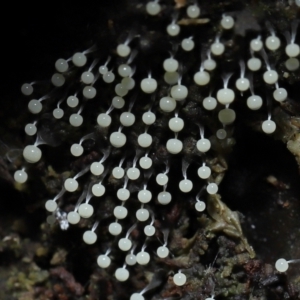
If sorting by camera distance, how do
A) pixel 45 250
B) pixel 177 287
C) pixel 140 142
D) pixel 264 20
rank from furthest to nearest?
pixel 45 250 → pixel 177 287 → pixel 140 142 → pixel 264 20

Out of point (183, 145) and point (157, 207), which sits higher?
point (183, 145)

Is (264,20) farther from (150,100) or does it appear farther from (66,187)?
(66,187)

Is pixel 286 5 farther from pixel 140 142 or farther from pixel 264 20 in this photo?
pixel 140 142

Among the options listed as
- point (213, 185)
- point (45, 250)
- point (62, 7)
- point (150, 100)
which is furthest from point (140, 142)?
→ point (45, 250)

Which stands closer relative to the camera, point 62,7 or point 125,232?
point 62,7

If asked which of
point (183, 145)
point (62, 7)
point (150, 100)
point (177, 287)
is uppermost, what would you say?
point (62, 7)

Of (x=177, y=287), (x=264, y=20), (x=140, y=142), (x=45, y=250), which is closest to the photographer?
(x=264, y=20)
